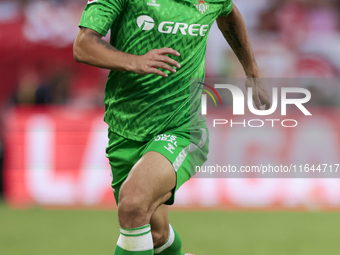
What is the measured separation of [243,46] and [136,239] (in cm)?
153

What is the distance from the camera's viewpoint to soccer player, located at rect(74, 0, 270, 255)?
6.97 feet

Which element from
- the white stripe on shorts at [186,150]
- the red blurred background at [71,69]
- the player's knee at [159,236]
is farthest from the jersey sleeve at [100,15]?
the red blurred background at [71,69]

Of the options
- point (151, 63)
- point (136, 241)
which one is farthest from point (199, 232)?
point (151, 63)

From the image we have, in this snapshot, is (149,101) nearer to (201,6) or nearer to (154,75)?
(154,75)

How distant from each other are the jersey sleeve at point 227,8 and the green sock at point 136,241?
1382mm

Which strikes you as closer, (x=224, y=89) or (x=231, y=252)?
(x=231, y=252)

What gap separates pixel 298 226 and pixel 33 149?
10.3ft

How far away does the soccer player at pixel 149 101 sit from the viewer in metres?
2.12

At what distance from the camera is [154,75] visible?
7.96 ft

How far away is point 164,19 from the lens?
2.35m

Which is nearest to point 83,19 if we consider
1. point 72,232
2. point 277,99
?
point 72,232

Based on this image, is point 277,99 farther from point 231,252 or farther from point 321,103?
point 231,252

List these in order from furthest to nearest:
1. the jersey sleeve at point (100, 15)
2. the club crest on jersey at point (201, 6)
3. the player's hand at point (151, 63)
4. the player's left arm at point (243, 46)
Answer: the player's left arm at point (243, 46)
the club crest on jersey at point (201, 6)
the jersey sleeve at point (100, 15)
the player's hand at point (151, 63)

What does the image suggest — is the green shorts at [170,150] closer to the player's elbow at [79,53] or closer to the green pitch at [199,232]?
the player's elbow at [79,53]
